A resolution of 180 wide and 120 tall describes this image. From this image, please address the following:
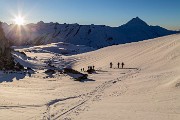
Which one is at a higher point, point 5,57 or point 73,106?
point 5,57

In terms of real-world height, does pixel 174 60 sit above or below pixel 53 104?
above

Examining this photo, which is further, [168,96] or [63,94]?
[63,94]

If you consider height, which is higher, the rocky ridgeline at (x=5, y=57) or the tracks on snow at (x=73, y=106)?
the rocky ridgeline at (x=5, y=57)

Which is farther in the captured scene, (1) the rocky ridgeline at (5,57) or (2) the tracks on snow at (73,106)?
(1) the rocky ridgeline at (5,57)

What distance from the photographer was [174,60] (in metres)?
41.0

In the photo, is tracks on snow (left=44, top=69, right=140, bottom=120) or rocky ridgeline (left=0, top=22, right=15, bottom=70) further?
rocky ridgeline (left=0, top=22, right=15, bottom=70)

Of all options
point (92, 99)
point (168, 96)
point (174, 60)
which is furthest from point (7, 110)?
point (174, 60)

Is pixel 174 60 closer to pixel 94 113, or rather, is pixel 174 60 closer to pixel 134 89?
pixel 134 89

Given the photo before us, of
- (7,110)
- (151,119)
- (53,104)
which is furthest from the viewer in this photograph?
(53,104)

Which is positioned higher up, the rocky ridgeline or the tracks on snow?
the rocky ridgeline

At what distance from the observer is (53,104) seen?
2123 centimetres

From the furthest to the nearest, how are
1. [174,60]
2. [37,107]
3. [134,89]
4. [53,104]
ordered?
1. [174,60]
2. [134,89]
3. [53,104]
4. [37,107]

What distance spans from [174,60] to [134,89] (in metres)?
17.7

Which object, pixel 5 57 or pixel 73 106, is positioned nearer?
pixel 73 106
